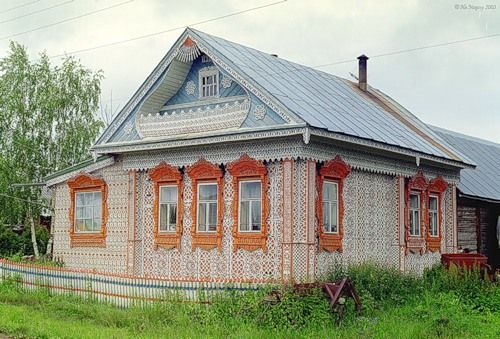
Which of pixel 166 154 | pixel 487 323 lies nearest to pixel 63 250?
pixel 166 154

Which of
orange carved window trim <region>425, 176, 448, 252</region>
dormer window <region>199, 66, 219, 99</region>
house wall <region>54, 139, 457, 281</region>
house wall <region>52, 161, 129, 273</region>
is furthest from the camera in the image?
orange carved window trim <region>425, 176, 448, 252</region>

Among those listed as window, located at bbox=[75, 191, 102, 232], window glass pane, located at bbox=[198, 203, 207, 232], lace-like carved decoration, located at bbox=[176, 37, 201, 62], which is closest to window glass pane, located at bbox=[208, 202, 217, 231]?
window glass pane, located at bbox=[198, 203, 207, 232]

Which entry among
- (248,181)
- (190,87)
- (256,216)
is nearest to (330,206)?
(256,216)

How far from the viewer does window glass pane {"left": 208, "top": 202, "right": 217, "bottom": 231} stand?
645 inches

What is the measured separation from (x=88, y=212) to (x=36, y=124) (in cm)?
1104

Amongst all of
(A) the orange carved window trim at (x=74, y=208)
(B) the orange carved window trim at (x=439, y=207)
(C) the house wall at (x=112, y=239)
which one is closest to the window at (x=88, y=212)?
(A) the orange carved window trim at (x=74, y=208)

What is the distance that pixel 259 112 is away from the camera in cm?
1537

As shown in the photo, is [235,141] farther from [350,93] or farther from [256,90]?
[350,93]

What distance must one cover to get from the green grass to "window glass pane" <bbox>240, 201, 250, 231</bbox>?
7.32 ft

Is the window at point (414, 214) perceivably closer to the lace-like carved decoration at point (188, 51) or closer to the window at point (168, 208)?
the window at point (168, 208)

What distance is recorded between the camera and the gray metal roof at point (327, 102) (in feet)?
51.3

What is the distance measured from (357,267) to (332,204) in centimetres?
149

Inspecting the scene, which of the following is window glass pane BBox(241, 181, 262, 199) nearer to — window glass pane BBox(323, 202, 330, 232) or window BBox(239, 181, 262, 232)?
window BBox(239, 181, 262, 232)

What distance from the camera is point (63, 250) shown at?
20.0m
